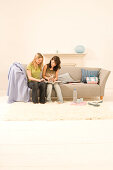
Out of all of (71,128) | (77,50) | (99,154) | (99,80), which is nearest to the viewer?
(99,154)

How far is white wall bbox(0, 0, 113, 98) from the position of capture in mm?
5871

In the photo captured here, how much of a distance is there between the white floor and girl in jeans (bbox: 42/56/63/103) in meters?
1.29

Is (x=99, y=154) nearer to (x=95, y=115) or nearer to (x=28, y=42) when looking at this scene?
(x=95, y=115)

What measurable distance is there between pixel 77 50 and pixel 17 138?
3.97 metres

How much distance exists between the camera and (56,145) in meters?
2.09

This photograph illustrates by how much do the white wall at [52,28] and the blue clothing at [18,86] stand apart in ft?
Answer: 6.08

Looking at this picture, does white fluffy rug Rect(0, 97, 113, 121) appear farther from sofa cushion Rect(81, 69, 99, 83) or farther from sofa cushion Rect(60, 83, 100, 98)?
sofa cushion Rect(81, 69, 99, 83)

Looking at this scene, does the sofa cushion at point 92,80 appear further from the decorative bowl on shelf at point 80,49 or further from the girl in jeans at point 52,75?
the decorative bowl on shelf at point 80,49

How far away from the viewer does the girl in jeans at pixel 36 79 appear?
407cm

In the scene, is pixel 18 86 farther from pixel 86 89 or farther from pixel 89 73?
pixel 89 73

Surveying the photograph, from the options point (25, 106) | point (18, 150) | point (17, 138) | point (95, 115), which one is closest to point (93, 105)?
point (95, 115)

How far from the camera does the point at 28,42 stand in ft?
19.6

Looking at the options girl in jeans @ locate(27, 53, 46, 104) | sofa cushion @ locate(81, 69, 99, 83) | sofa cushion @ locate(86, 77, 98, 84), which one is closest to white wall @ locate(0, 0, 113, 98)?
sofa cushion @ locate(81, 69, 99, 83)

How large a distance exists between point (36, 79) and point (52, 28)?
2.33m
